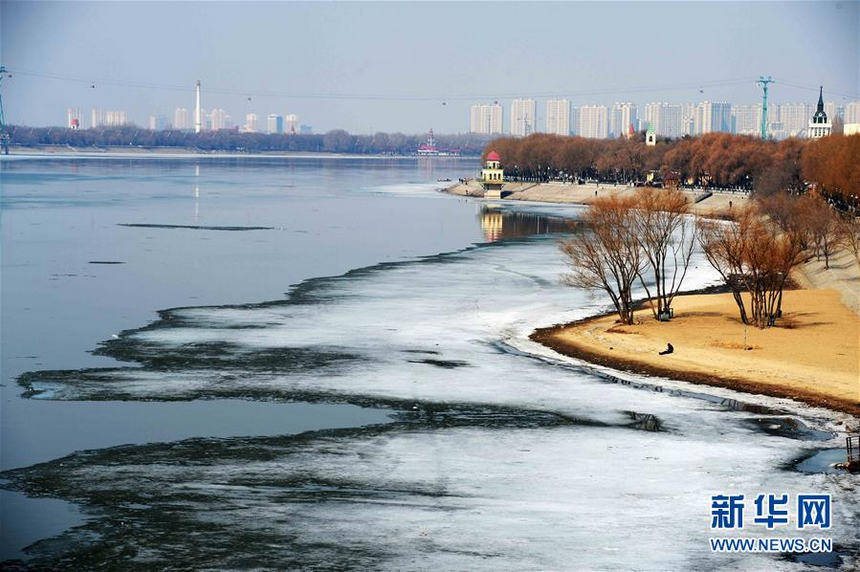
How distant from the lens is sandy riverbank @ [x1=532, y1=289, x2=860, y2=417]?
25.1 m

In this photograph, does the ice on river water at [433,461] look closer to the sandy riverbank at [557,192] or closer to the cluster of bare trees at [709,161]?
the cluster of bare trees at [709,161]

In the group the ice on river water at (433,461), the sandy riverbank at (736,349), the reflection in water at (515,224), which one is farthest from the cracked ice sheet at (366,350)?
the reflection in water at (515,224)

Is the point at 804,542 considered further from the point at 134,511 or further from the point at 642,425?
the point at 134,511

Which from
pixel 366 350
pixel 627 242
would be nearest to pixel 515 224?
pixel 627 242

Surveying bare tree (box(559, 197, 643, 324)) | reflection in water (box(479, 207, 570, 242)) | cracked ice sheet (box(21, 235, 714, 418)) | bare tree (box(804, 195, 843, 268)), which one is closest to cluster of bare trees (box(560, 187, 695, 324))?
bare tree (box(559, 197, 643, 324))

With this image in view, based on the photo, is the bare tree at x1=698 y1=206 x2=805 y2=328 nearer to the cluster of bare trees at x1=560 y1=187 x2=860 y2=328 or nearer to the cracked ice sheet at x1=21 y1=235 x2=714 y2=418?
the cluster of bare trees at x1=560 y1=187 x2=860 y2=328

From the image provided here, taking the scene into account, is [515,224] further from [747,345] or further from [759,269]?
[747,345]

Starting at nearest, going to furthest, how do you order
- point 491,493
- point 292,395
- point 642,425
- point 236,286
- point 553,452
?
point 491,493 → point 553,452 → point 642,425 → point 292,395 → point 236,286

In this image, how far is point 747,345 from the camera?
1142 inches

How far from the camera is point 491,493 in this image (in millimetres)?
17469

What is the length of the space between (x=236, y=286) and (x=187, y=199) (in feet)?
167

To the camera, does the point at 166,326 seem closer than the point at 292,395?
No

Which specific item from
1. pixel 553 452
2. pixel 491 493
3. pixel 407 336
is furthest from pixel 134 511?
pixel 407 336

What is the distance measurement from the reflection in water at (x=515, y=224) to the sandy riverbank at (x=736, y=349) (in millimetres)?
28253
